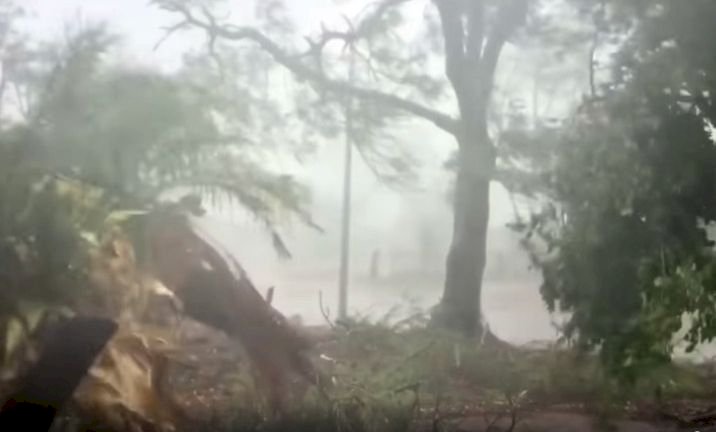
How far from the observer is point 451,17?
2947 mm

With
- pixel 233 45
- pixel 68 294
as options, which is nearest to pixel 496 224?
pixel 233 45

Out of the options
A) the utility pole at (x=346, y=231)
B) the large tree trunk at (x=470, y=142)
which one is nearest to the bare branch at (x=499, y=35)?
the large tree trunk at (x=470, y=142)

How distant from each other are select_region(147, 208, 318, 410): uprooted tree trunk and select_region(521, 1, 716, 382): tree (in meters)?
0.82

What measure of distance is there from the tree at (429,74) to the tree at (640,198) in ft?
0.77

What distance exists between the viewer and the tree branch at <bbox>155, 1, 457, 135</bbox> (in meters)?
2.89

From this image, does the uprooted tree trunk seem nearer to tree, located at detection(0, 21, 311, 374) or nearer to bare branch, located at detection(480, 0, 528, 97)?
tree, located at detection(0, 21, 311, 374)

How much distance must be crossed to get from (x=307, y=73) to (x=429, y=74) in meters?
0.38


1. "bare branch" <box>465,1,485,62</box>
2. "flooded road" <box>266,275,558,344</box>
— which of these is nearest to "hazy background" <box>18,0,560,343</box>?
"flooded road" <box>266,275,558,344</box>

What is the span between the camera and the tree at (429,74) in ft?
9.50

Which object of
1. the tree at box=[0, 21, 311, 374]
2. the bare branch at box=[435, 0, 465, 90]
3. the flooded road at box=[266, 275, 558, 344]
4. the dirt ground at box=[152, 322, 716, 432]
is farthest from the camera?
the bare branch at box=[435, 0, 465, 90]

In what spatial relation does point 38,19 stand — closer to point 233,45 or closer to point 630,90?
point 233,45

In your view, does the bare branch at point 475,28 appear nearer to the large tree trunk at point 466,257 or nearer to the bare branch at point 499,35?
the bare branch at point 499,35

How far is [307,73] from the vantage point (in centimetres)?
294

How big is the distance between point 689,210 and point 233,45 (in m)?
1.47
